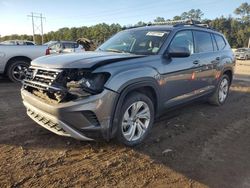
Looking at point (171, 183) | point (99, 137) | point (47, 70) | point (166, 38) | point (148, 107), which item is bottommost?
point (171, 183)

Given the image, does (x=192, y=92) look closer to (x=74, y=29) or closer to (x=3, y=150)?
(x=3, y=150)

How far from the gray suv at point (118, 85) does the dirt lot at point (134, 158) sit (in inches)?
13.0

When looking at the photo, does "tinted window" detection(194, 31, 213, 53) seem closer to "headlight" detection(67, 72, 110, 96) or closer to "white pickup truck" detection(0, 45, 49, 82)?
"headlight" detection(67, 72, 110, 96)

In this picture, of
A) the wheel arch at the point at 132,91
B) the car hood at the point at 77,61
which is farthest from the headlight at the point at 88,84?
the wheel arch at the point at 132,91

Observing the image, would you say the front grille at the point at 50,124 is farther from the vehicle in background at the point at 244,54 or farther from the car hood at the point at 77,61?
the vehicle in background at the point at 244,54

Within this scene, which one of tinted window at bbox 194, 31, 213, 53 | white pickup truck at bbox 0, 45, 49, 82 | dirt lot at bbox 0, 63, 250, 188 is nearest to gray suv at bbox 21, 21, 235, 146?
tinted window at bbox 194, 31, 213, 53

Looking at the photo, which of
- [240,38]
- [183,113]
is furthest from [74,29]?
[183,113]

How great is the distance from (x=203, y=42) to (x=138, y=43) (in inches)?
69.6

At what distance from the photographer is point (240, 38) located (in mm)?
66438

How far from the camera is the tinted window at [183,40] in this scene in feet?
16.9

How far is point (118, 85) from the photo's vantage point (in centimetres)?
390

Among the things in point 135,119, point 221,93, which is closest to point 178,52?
point 135,119

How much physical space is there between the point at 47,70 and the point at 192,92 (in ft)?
9.42

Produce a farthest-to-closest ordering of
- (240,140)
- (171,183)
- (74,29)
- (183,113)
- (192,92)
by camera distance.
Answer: (74,29)
(183,113)
(192,92)
(240,140)
(171,183)
